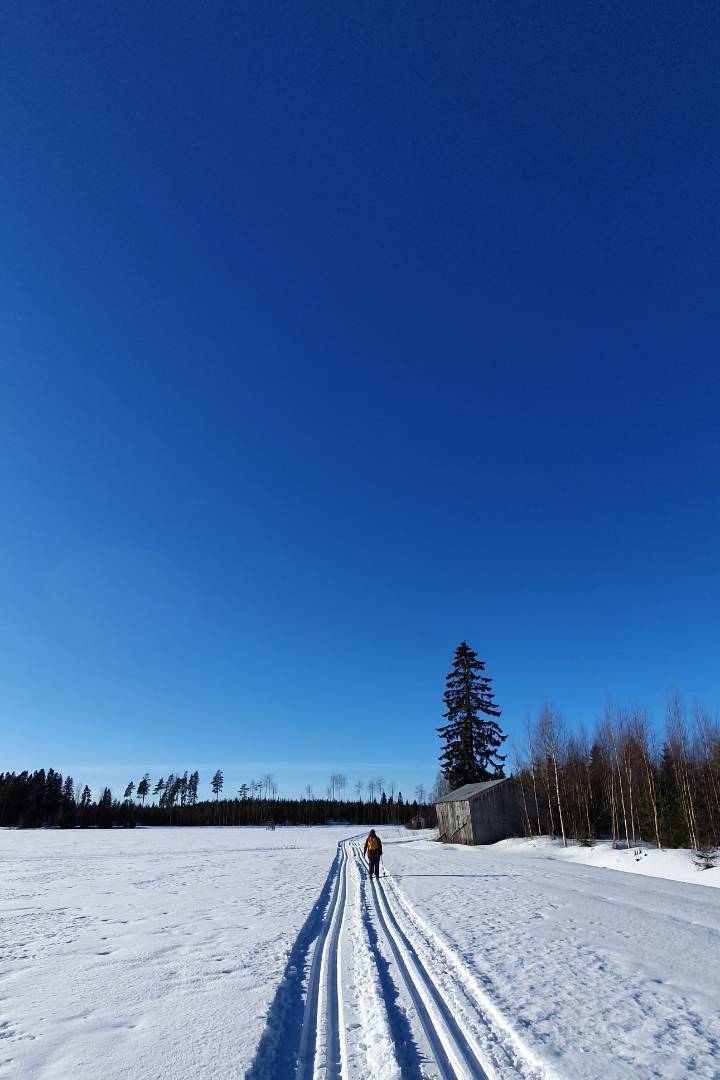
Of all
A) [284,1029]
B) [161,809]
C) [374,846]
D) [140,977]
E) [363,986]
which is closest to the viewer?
[284,1029]

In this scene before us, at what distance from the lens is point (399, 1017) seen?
16.5 feet

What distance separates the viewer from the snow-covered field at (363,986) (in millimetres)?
4328

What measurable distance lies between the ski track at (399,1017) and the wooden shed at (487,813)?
2958cm

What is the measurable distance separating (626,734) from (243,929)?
101 feet

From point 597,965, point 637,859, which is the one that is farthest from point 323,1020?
point 637,859

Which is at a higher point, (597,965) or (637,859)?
(597,965)

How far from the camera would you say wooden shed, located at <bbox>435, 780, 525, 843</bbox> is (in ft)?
116

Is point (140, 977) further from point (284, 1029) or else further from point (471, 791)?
point (471, 791)

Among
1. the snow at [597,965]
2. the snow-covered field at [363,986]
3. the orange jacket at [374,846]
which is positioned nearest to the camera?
the snow-covered field at [363,986]

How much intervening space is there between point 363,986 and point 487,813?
33.3 metres

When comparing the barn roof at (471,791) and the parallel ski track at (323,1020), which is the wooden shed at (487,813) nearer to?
the barn roof at (471,791)

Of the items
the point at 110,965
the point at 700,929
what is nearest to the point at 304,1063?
the point at 110,965

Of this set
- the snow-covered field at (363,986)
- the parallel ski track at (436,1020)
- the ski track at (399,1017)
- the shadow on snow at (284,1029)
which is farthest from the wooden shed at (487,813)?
the shadow on snow at (284,1029)

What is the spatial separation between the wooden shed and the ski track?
97.0ft
